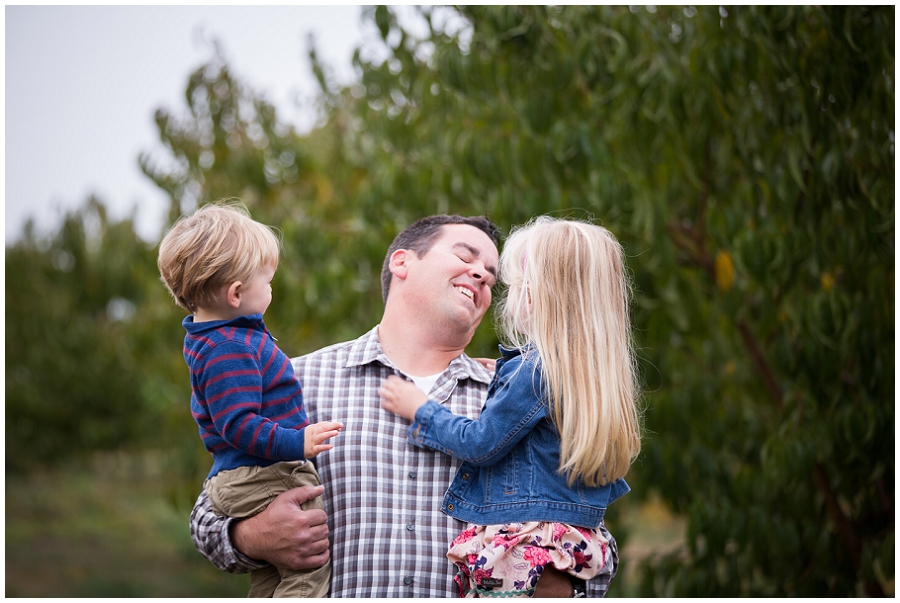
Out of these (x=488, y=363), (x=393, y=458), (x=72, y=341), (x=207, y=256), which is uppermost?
(x=207, y=256)

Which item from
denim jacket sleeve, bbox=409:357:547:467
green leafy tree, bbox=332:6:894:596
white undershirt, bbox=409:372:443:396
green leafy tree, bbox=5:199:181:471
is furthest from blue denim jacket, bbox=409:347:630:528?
green leafy tree, bbox=5:199:181:471

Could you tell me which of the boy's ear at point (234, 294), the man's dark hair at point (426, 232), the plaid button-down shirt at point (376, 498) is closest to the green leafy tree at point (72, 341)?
the man's dark hair at point (426, 232)

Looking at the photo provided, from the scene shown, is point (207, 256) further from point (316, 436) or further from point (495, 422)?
point (495, 422)

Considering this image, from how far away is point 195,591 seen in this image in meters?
12.6

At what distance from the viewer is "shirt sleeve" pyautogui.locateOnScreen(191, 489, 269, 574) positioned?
2.11 metres

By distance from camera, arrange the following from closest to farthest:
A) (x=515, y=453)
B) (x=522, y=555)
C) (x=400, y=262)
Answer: (x=522, y=555)
(x=515, y=453)
(x=400, y=262)

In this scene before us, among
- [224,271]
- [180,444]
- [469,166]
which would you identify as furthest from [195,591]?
[224,271]

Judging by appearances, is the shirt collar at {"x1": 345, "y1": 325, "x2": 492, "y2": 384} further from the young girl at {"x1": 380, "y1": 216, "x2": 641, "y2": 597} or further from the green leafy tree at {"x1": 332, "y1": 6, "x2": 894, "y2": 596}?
the green leafy tree at {"x1": 332, "y1": 6, "x2": 894, "y2": 596}

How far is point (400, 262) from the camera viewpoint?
8.14 feet

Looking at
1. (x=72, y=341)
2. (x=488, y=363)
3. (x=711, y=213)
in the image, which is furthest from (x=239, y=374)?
(x=72, y=341)

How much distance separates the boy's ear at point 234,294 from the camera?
6.51ft

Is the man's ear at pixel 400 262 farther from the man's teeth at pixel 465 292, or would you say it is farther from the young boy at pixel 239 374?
the young boy at pixel 239 374

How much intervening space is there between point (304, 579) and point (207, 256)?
0.85 m

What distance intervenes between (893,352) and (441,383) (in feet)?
7.20
